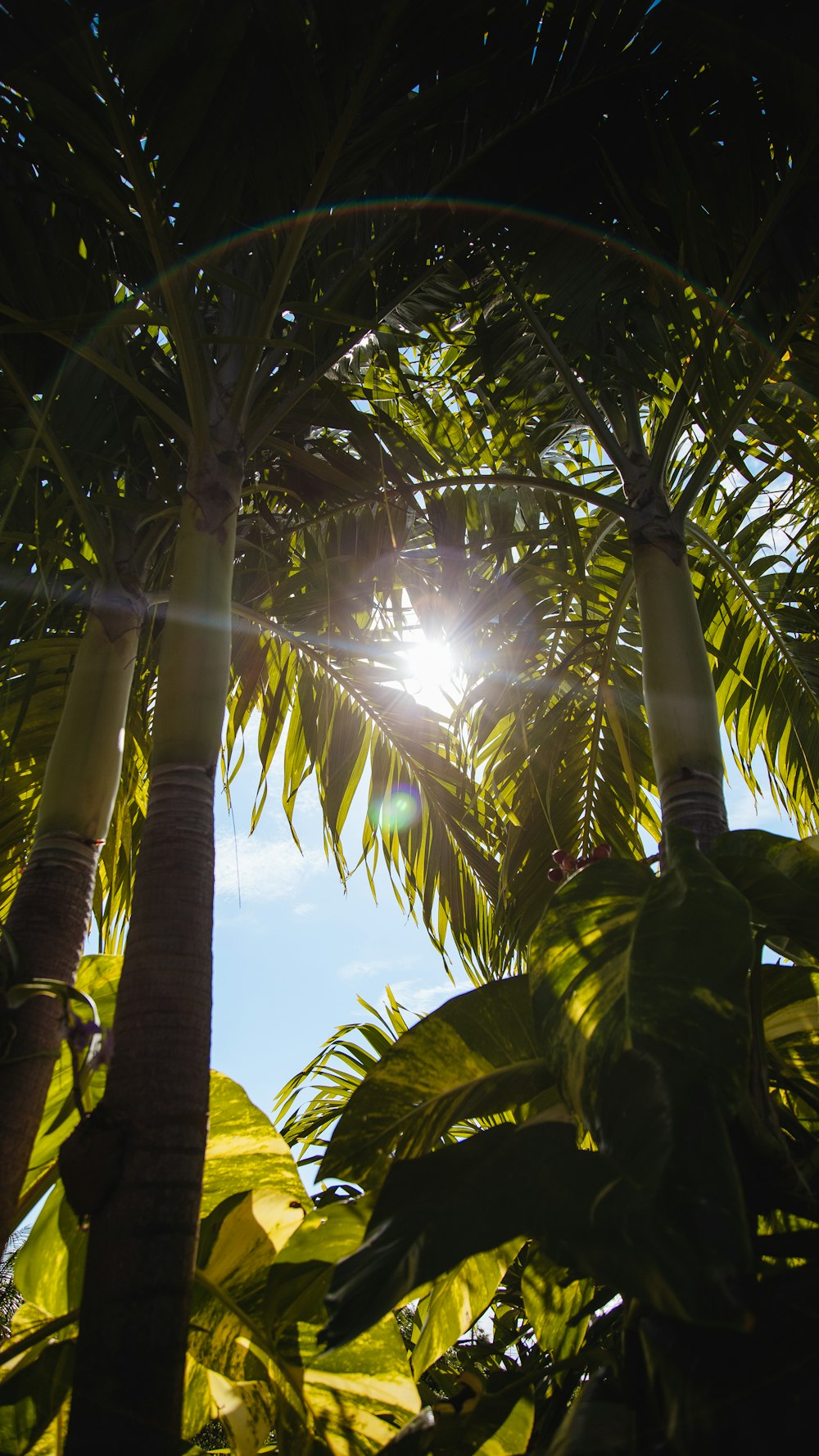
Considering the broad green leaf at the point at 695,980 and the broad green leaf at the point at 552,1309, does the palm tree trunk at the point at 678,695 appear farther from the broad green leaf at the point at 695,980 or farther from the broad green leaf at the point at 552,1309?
the broad green leaf at the point at 552,1309

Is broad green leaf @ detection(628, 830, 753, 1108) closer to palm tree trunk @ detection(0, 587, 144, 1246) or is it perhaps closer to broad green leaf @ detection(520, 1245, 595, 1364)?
broad green leaf @ detection(520, 1245, 595, 1364)

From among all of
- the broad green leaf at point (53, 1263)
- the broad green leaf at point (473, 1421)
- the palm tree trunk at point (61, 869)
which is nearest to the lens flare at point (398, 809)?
the palm tree trunk at point (61, 869)

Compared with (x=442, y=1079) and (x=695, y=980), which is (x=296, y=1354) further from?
(x=695, y=980)

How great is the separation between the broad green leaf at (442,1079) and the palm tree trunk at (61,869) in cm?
46

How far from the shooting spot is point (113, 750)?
177cm

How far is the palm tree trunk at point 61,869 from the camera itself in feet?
4.28

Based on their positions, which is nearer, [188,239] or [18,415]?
[188,239]

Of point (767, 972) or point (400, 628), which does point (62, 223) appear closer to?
point (400, 628)

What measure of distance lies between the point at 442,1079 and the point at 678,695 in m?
0.83

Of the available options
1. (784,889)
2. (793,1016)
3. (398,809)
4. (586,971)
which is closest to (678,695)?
(793,1016)

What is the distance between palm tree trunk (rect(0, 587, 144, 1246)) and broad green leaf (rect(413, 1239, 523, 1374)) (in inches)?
23.4

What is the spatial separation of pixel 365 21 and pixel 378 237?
1.79 ft

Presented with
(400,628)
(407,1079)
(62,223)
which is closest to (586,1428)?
(407,1079)

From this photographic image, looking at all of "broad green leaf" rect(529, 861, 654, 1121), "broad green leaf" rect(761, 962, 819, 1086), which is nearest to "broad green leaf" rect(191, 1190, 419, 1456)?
"broad green leaf" rect(529, 861, 654, 1121)
